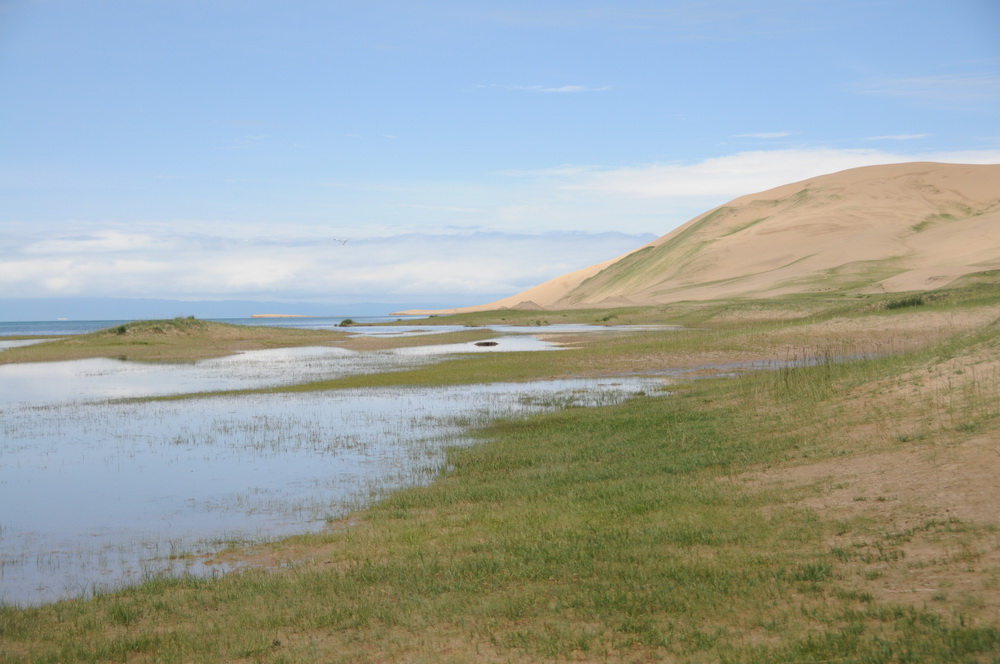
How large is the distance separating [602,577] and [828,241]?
128547 millimetres

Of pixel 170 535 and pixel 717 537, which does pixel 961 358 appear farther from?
pixel 170 535

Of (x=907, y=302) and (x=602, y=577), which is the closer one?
(x=602, y=577)

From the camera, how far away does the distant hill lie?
99.3m

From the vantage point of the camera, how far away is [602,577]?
910 centimetres

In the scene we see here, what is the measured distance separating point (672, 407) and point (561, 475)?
8484 millimetres

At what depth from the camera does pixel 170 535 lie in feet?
43.4

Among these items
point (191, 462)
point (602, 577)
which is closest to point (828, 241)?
point (191, 462)

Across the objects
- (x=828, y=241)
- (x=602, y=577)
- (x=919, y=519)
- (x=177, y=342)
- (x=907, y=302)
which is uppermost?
(x=828, y=241)

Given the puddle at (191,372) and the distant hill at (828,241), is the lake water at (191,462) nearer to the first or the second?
the puddle at (191,372)

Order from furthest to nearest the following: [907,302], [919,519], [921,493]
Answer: [907,302]
[921,493]
[919,519]

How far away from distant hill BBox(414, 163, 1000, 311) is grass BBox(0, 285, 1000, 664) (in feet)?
198

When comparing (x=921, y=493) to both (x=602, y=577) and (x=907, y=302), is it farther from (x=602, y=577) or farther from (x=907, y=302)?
(x=907, y=302)

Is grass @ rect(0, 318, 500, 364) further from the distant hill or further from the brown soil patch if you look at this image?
the distant hill

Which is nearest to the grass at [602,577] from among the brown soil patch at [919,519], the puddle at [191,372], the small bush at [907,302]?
the brown soil patch at [919,519]
